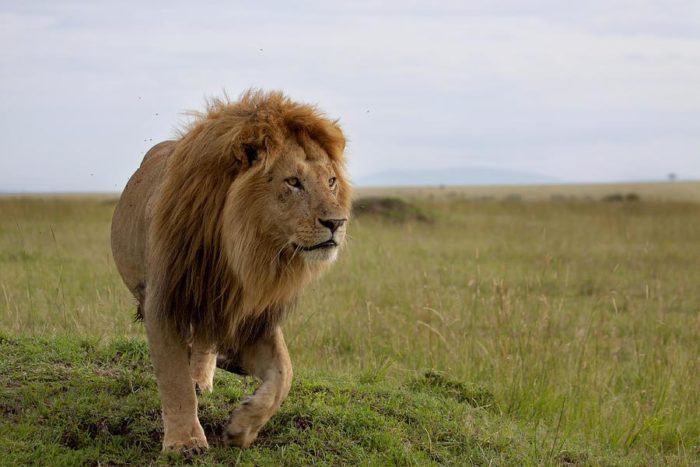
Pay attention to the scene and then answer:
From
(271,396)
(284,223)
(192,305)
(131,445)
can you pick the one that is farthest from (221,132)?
(131,445)

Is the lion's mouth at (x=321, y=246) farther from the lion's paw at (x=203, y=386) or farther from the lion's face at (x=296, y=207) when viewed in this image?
the lion's paw at (x=203, y=386)

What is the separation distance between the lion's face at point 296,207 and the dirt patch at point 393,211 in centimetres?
1400

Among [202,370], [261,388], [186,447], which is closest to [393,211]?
[202,370]

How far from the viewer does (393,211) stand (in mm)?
18594

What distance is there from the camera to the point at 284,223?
3525 mm

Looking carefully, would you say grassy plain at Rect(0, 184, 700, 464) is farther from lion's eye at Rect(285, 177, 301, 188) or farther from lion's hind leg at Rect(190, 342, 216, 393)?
lion's eye at Rect(285, 177, 301, 188)

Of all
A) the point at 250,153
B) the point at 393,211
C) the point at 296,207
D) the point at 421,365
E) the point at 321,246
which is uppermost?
the point at 250,153

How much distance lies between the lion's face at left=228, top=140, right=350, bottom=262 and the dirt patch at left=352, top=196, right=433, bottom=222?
1400cm

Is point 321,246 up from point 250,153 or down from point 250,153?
down

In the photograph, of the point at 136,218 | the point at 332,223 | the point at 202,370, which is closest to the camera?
the point at 332,223

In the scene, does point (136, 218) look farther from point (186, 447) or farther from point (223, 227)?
point (186, 447)

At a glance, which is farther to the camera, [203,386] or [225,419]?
[203,386]

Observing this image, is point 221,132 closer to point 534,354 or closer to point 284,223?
point 284,223

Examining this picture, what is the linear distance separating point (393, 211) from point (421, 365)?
40.2 ft
